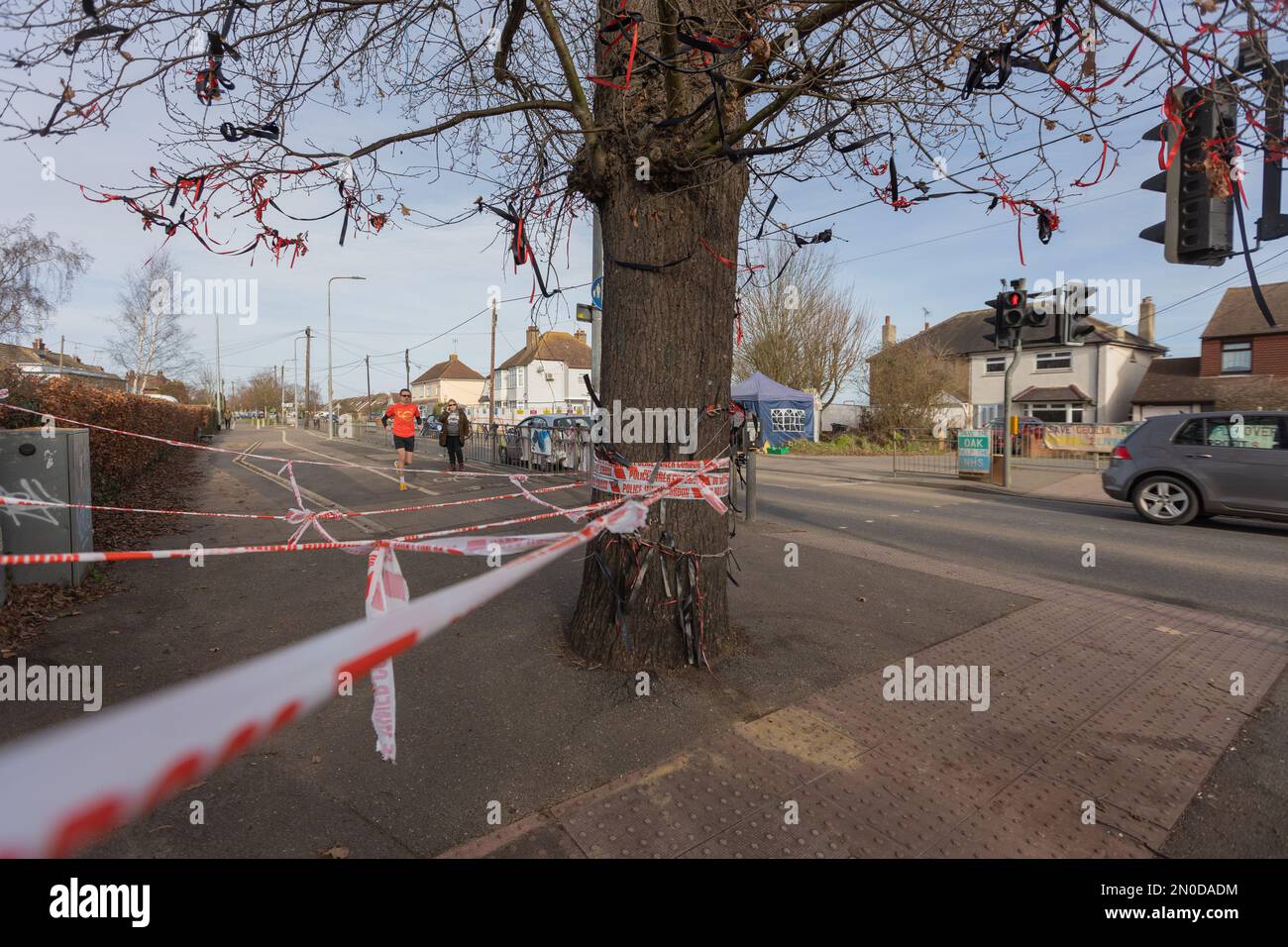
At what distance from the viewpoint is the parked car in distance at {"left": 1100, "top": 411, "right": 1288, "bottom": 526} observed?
8766 mm

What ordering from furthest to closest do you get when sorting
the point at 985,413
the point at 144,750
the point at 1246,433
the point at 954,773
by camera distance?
the point at 985,413 → the point at 1246,433 → the point at 954,773 → the point at 144,750

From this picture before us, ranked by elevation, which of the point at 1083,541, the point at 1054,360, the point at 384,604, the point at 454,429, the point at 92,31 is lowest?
the point at 1083,541

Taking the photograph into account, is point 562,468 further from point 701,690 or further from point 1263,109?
point 1263,109

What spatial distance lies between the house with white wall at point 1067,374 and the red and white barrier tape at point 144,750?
124ft

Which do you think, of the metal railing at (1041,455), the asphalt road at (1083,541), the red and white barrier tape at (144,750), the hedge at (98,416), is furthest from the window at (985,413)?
the red and white barrier tape at (144,750)

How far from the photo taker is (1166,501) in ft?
32.3

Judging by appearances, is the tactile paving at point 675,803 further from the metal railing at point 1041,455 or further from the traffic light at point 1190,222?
the metal railing at point 1041,455

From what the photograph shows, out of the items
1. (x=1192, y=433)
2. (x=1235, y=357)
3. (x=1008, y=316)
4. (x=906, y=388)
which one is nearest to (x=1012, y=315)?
(x=1008, y=316)

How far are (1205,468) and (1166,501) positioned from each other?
0.72m

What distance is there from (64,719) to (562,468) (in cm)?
1313

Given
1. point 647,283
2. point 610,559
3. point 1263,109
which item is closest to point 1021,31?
point 1263,109

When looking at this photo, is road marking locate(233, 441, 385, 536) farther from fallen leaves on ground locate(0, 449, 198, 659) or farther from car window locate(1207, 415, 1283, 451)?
car window locate(1207, 415, 1283, 451)

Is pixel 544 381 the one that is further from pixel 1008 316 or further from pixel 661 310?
pixel 661 310

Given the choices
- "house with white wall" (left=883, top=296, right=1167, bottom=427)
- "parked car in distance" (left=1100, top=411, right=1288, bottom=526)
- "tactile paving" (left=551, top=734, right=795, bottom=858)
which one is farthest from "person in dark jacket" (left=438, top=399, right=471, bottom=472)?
"house with white wall" (left=883, top=296, right=1167, bottom=427)
